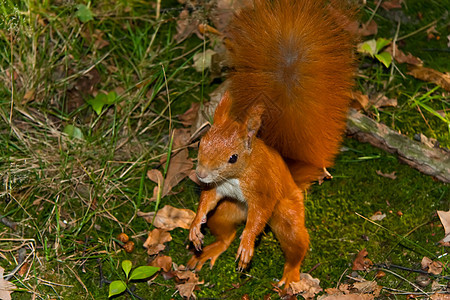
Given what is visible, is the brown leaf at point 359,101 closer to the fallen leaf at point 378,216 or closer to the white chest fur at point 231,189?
the fallen leaf at point 378,216

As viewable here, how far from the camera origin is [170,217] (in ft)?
11.5

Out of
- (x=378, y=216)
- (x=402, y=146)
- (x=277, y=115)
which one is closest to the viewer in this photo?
(x=277, y=115)

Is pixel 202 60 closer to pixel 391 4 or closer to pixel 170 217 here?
pixel 170 217

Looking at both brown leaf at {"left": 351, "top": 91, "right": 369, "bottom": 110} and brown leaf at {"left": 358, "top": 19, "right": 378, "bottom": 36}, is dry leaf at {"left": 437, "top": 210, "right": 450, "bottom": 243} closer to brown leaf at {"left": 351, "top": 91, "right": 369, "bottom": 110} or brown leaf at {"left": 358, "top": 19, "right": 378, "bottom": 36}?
brown leaf at {"left": 351, "top": 91, "right": 369, "bottom": 110}

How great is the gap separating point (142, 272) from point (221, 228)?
0.49 meters

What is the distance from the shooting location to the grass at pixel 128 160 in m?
3.28

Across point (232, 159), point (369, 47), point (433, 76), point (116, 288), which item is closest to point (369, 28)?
point (369, 47)

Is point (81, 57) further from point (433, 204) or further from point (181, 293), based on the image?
point (433, 204)

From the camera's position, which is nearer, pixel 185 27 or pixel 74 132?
pixel 74 132

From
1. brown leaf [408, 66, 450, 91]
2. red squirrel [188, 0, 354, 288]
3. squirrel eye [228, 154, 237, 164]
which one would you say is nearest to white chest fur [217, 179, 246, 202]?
red squirrel [188, 0, 354, 288]

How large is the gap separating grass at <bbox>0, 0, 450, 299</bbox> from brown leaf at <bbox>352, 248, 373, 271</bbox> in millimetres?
35

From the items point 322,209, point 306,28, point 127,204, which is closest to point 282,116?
point 306,28

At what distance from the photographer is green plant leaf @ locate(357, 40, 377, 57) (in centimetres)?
391

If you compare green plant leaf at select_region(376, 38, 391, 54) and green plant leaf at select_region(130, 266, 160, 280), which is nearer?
green plant leaf at select_region(130, 266, 160, 280)
